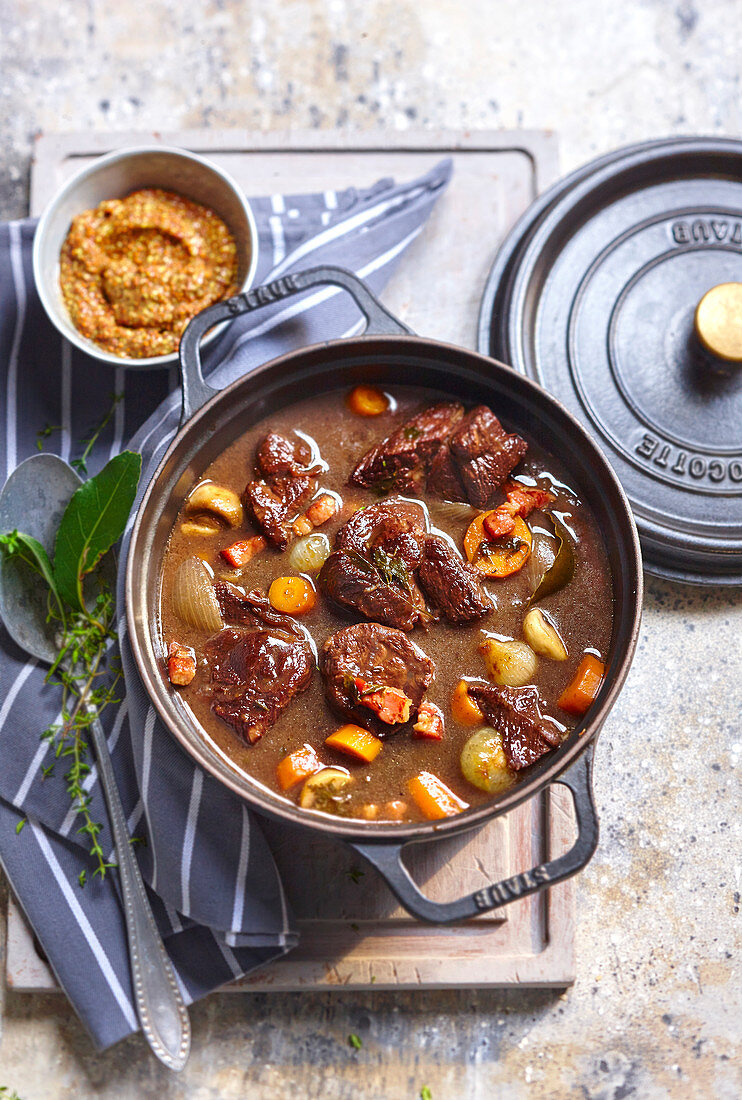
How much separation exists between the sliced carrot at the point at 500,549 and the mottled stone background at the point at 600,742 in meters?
0.72

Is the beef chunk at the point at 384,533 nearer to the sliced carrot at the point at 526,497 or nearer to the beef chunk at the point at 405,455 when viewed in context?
the beef chunk at the point at 405,455

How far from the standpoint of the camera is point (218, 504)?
114 inches

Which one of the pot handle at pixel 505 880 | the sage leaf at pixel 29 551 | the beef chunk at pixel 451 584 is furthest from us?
the sage leaf at pixel 29 551

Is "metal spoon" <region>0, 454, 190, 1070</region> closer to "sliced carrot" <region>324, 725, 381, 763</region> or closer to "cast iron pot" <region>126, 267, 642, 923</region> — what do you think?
"cast iron pot" <region>126, 267, 642, 923</region>

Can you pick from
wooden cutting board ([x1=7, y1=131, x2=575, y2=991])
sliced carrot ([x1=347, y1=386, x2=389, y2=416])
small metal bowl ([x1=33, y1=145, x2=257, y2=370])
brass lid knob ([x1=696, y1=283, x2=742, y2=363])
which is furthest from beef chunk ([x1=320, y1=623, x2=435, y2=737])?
brass lid knob ([x1=696, y1=283, x2=742, y2=363])

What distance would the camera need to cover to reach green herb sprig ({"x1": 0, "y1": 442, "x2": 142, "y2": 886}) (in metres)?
2.87

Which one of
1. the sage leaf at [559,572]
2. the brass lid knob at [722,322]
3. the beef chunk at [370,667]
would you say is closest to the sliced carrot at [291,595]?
the beef chunk at [370,667]

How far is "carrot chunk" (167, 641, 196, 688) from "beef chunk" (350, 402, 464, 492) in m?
0.73

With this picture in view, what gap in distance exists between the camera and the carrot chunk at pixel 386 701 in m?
2.60

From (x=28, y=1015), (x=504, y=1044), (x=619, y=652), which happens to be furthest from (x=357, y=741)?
(x=28, y=1015)

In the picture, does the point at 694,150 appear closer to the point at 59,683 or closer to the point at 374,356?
the point at 374,356

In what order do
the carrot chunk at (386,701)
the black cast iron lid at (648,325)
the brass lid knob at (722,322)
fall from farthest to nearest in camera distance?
the black cast iron lid at (648,325)
the brass lid knob at (722,322)
the carrot chunk at (386,701)

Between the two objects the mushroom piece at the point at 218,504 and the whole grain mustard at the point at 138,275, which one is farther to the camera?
the whole grain mustard at the point at 138,275

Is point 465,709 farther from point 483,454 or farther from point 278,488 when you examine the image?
point 278,488
